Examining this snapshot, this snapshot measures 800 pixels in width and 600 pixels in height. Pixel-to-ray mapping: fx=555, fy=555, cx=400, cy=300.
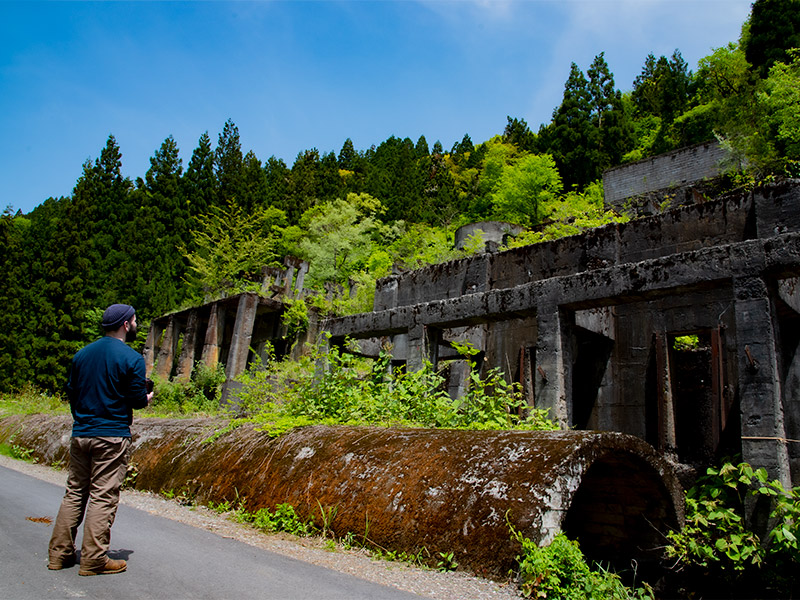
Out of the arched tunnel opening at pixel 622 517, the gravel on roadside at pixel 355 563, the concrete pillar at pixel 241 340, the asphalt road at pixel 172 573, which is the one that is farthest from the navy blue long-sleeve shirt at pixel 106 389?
the concrete pillar at pixel 241 340

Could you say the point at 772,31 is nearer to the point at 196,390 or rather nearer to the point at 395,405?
the point at 395,405

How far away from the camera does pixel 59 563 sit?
3320mm

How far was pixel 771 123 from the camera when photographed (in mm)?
21734

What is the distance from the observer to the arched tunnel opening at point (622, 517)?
4.79 metres

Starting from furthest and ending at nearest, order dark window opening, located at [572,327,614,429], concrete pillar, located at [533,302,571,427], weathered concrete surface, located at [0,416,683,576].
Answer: dark window opening, located at [572,327,614,429], concrete pillar, located at [533,302,571,427], weathered concrete surface, located at [0,416,683,576]

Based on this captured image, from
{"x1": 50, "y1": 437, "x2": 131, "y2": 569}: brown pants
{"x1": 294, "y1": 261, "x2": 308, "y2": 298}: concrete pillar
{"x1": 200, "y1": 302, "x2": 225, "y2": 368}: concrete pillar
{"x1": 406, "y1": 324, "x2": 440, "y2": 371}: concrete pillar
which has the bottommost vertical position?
{"x1": 50, "y1": 437, "x2": 131, "y2": 569}: brown pants

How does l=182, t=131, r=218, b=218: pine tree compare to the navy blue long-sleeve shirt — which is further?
l=182, t=131, r=218, b=218: pine tree

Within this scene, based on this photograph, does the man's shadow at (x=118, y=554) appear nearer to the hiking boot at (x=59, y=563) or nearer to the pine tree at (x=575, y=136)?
the hiking boot at (x=59, y=563)

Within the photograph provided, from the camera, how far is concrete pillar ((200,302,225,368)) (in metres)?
22.5

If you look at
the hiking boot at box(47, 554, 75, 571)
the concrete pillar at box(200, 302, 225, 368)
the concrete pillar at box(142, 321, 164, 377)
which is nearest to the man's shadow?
the hiking boot at box(47, 554, 75, 571)

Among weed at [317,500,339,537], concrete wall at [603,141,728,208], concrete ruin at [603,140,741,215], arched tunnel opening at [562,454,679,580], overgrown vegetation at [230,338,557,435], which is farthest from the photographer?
concrete wall at [603,141,728,208]

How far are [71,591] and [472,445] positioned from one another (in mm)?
2780

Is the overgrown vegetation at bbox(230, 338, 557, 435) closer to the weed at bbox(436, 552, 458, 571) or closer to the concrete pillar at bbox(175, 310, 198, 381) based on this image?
the weed at bbox(436, 552, 458, 571)

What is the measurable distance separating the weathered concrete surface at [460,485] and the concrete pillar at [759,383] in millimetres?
2652
